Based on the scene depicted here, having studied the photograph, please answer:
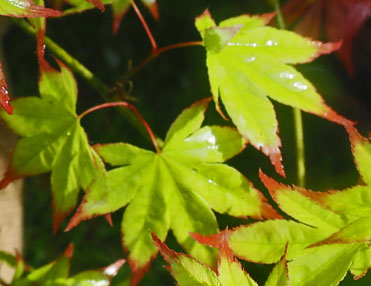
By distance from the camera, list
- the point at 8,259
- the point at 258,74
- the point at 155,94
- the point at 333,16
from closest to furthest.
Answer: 1. the point at 258,74
2. the point at 8,259
3. the point at 333,16
4. the point at 155,94

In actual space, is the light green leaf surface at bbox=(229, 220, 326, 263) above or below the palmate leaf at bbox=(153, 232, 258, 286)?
below

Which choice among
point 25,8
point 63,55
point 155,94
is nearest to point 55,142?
point 63,55

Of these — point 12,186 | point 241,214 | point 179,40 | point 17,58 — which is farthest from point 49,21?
point 241,214

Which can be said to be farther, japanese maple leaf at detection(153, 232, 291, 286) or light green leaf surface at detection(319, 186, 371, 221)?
light green leaf surface at detection(319, 186, 371, 221)

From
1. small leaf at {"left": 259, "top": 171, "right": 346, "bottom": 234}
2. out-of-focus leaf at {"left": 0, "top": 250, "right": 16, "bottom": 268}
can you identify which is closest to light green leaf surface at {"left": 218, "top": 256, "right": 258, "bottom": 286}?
small leaf at {"left": 259, "top": 171, "right": 346, "bottom": 234}

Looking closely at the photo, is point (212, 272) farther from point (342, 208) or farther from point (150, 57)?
point (150, 57)

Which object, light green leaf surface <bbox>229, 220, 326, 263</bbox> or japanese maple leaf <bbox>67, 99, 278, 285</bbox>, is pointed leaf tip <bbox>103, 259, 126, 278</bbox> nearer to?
japanese maple leaf <bbox>67, 99, 278, 285</bbox>

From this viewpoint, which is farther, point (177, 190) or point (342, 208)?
point (177, 190)
